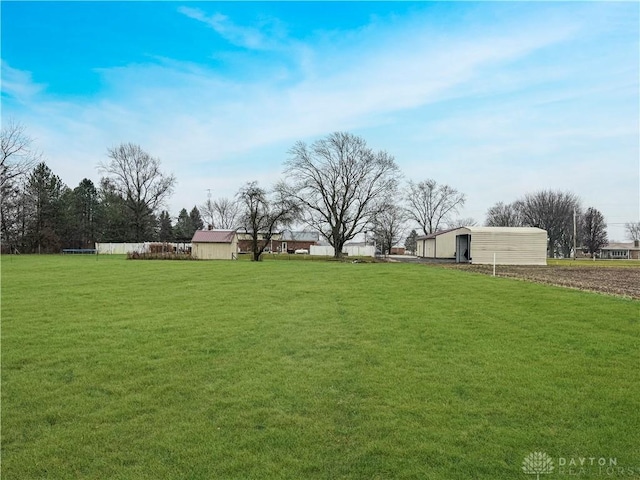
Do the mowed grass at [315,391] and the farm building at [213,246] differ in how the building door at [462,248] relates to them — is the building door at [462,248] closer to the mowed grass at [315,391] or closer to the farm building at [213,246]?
the farm building at [213,246]

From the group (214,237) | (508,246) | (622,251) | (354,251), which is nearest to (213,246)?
(214,237)

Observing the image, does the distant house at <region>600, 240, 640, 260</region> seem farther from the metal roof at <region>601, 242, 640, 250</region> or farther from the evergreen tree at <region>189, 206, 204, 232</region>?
the evergreen tree at <region>189, 206, 204, 232</region>

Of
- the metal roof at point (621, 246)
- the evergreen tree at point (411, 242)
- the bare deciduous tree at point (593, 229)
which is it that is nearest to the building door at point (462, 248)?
the evergreen tree at point (411, 242)

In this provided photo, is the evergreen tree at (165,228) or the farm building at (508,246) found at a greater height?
the evergreen tree at (165,228)

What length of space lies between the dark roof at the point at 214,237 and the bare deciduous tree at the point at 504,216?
171ft

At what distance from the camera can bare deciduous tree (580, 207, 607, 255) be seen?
236 feet

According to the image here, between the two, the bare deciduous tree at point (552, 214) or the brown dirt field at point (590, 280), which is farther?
the bare deciduous tree at point (552, 214)

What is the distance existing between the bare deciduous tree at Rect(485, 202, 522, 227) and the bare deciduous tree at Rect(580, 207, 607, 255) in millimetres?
11432

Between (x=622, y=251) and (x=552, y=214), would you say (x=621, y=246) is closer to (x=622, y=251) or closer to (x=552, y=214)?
(x=622, y=251)

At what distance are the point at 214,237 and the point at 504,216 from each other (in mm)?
55555

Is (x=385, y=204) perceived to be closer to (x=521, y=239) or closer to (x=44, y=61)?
(x=521, y=239)

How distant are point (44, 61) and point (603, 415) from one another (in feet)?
50.4

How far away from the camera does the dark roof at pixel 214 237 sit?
4403cm

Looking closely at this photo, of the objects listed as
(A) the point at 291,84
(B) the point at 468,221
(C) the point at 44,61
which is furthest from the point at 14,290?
(B) the point at 468,221
